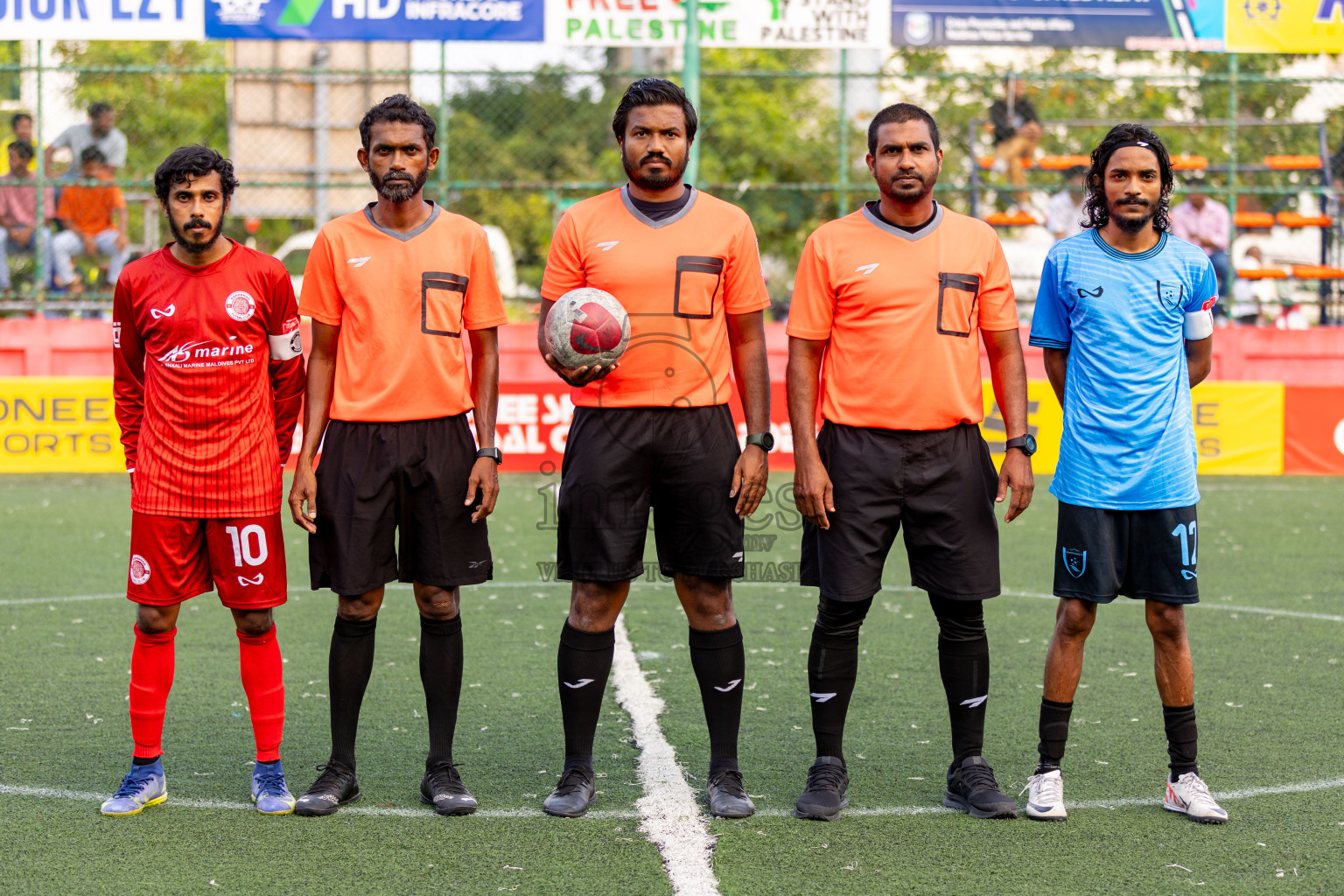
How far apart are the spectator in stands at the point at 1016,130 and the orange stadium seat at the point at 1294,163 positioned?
2618 millimetres

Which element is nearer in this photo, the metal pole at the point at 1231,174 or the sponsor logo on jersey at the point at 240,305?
the sponsor logo on jersey at the point at 240,305

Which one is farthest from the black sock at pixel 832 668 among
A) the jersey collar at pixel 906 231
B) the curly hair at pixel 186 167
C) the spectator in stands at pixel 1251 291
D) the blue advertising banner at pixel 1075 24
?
the spectator in stands at pixel 1251 291

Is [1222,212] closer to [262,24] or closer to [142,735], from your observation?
[262,24]

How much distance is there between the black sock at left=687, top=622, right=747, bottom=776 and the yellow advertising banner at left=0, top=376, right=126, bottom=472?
9424mm

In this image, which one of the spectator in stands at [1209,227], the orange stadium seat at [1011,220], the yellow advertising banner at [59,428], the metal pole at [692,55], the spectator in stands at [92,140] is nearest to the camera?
the yellow advertising banner at [59,428]

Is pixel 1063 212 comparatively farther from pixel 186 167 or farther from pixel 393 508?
pixel 186 167

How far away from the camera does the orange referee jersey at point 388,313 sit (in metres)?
4.61

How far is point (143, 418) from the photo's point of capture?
15.3 ft

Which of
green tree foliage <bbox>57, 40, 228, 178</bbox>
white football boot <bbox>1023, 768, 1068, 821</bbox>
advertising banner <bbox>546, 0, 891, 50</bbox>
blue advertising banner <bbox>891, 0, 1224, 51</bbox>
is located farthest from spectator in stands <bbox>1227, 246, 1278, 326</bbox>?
green tree foliage <bbox>57, 40, 228, 178</bbox>

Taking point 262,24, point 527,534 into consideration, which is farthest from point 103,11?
point 527,534

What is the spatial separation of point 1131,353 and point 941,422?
0.64m

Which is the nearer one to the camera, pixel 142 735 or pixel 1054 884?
pixel 1054 884

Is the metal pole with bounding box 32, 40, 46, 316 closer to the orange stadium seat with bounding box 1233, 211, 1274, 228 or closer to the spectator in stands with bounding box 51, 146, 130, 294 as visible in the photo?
the spectator in stands with bounding box 51, 146, 130, 294

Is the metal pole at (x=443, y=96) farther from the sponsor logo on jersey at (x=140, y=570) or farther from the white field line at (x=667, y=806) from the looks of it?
the sponsor logo on jersey at (x=140, y=570)
